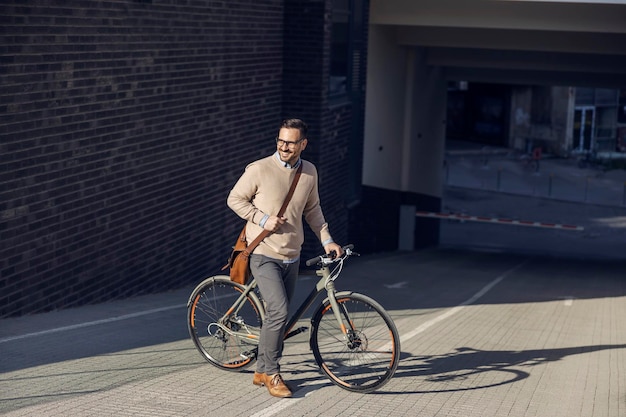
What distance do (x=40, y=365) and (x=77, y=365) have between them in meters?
0.25

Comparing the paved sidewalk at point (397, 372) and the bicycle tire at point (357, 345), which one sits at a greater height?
the bicycle tire at point (357, 345)

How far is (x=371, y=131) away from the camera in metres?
20.2

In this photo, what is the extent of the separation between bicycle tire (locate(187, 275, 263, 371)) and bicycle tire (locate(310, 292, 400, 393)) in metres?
0.46

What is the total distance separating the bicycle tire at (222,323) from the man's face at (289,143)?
1014mm

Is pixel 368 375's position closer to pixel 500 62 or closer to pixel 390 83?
pixel 390 83

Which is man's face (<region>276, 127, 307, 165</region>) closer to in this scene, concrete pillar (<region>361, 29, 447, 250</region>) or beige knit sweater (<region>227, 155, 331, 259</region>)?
beige knit sweater (<region>227, 155, 331, 259</region>)

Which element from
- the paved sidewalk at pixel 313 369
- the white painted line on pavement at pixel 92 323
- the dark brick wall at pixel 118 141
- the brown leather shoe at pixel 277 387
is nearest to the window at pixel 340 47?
the dark brick wall at pixel 118 141

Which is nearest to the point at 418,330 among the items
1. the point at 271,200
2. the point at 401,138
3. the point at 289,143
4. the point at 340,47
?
the point at 271,200

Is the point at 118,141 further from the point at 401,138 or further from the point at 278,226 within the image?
the point at 401,138

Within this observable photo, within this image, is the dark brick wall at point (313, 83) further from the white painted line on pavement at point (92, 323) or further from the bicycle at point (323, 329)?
the bicycle at point (323, 329)

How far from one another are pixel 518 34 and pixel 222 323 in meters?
16.1

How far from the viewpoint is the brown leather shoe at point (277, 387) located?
6137 mm

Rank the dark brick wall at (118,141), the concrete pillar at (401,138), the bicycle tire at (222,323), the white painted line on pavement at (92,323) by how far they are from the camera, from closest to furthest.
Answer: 1. the bicycle tire at (222,323)
2. the white painted line on pavement at (92,323)
3. the dark brick wall at (118,141)
4. the concrete pillar at (401,138)

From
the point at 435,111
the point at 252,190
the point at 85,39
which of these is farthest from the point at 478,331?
the point at 435,111
